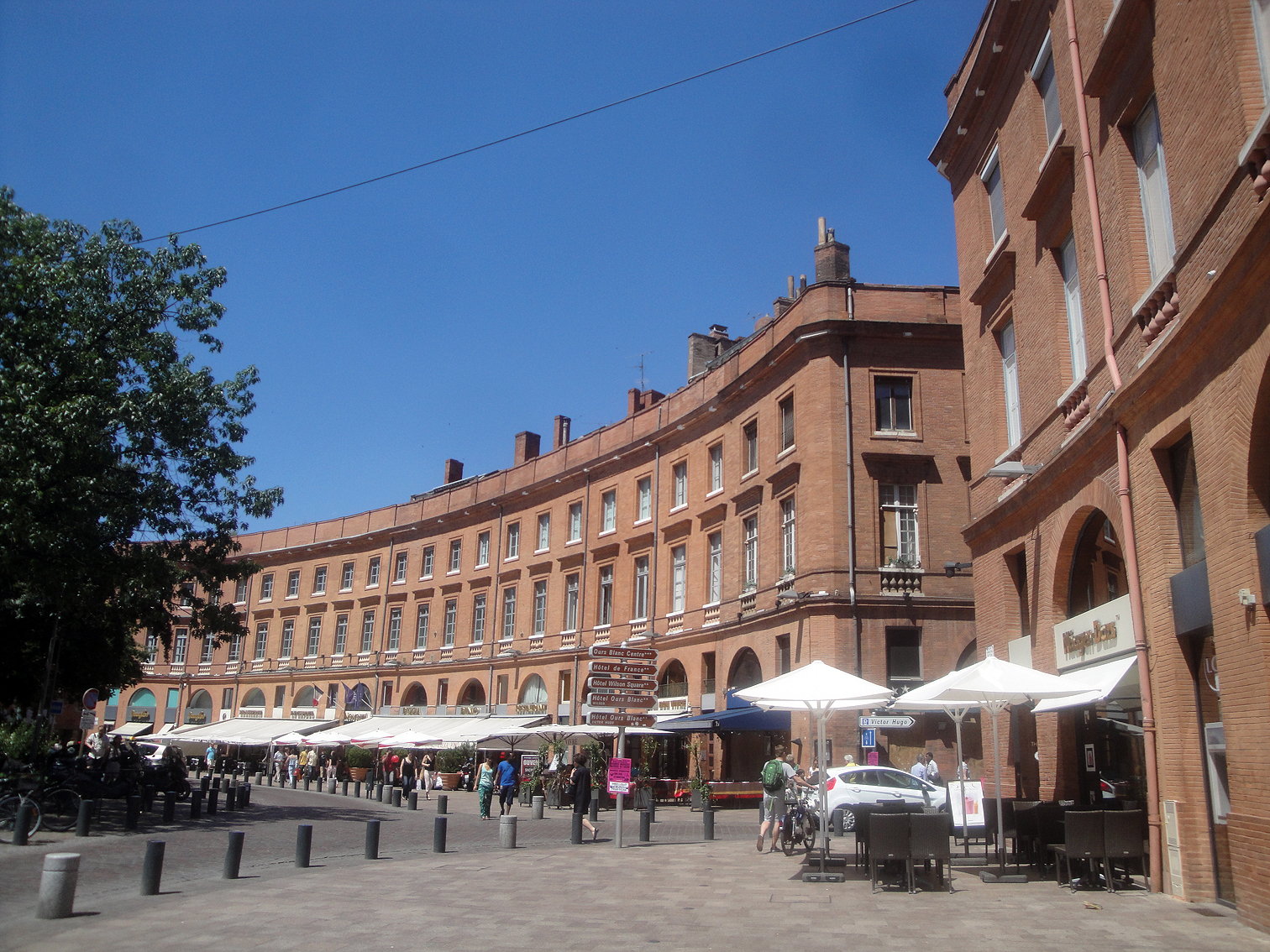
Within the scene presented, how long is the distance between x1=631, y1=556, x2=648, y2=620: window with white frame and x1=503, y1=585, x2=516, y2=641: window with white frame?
8.47 metres

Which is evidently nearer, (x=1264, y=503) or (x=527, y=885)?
(x=1264, y=503)

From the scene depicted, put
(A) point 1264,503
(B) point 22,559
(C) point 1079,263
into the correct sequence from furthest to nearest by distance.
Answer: (B) point 22,559 < (C) point 1079,263 < (A) point 1264,503

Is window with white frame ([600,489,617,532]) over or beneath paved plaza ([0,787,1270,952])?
over

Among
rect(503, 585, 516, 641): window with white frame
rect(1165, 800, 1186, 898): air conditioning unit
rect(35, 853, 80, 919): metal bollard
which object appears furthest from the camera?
rect(503, 585, 516, 641): window with white frame

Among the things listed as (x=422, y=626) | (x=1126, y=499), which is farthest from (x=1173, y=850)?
(x=422, y=626)

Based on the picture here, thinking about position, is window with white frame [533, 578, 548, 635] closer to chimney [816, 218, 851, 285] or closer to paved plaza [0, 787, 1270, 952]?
chimney [816, 218, 851, 285]

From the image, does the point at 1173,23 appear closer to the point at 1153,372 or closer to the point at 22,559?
the point at 1153,372

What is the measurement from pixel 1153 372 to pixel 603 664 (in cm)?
982

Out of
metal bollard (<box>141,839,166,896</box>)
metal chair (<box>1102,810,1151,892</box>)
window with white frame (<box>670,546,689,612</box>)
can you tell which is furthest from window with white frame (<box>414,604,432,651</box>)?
metal chair (<box>1102,810,1151,892</box>)

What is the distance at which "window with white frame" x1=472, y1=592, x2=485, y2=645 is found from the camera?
Result: 44.4 metres

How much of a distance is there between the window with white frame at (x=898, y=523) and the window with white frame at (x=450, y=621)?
2450cm

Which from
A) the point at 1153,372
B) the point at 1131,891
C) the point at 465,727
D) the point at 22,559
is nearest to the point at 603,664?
the point at 1131,891

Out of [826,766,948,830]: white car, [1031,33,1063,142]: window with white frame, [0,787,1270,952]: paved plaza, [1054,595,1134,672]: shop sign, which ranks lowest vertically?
[0,787,1270,952]: paved plaza

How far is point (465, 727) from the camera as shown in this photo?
111ft
